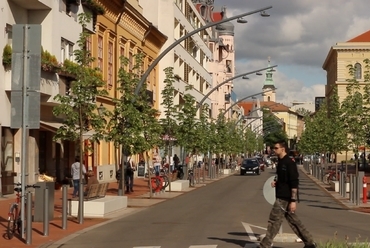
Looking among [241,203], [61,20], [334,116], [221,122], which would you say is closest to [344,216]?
[241,203]

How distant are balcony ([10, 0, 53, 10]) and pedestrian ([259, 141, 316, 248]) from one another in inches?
708

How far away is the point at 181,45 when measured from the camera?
72.5 metres

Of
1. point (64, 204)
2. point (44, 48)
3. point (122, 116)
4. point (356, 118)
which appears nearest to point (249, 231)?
point (64, 204)

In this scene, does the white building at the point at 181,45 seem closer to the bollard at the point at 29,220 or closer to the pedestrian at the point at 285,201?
the bollard at the point at 29,220

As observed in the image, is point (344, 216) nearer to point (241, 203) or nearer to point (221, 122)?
point (241, 203)

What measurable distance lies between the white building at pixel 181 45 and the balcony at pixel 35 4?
24942mm

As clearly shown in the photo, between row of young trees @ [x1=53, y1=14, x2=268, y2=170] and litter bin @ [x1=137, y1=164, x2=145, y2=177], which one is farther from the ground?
row of young trees @ [x1=53, y1=14, x2=268, y2=170]

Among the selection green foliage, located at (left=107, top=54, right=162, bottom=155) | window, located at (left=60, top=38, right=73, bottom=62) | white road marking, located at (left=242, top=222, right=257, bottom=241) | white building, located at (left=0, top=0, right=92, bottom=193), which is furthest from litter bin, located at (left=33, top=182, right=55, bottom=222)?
window, located at (left=60, top=38, right=73, bottom=62)

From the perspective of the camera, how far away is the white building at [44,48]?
1144 inches

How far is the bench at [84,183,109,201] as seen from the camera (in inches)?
913

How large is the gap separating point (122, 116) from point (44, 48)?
4.22 meters

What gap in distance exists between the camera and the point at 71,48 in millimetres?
34250

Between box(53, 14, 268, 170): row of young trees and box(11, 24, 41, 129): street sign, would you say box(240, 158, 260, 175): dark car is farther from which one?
box(11, 24, 41, 129): street sign

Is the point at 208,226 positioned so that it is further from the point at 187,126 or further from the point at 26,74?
the point at 187,126
